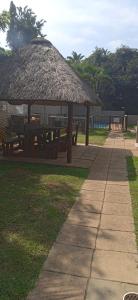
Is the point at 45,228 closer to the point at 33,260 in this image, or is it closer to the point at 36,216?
the point at 36,216

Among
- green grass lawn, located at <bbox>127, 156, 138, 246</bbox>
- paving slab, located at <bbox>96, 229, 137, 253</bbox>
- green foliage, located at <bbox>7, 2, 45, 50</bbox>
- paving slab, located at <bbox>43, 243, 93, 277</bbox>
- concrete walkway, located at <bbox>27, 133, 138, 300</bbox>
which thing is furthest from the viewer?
green foliage, located at <bbox>7, 2, 45, 50</bbox>

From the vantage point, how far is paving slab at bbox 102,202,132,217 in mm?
7055

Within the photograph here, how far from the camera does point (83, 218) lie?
6.65 m

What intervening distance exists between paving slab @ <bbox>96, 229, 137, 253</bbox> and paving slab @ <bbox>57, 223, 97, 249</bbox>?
0.35ft

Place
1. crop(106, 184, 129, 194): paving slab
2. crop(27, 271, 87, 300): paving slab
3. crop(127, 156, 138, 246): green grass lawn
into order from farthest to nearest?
crop(106, 184, 129, 194): paving slab, crop(127, 156, 138, 246): green grass lawn, crop(27, 271, 87, 300): paving slab

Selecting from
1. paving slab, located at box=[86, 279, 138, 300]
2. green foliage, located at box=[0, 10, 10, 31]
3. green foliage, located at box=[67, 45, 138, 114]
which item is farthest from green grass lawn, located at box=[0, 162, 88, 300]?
green foliage, located at box=[67, 45, 138, 114]

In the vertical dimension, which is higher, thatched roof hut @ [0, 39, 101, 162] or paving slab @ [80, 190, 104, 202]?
thatched roof hut @ [0, 39, 101, 162]

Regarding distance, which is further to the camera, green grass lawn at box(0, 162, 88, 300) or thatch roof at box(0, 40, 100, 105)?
thatch roof at box(0, 40, 100, 105)

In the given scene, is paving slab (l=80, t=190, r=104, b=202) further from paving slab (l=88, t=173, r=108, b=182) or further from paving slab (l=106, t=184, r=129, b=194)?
paving slab (l=88, t=173, r=108, b=182)

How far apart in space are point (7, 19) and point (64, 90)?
15.2 feet

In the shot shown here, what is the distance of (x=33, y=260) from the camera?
4824mm

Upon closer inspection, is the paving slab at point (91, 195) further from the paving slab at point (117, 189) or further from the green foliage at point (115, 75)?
the green foliage at point (115, 75)

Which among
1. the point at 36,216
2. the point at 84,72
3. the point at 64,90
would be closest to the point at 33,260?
the point at 36,216

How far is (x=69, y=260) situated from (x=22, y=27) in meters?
47.5
